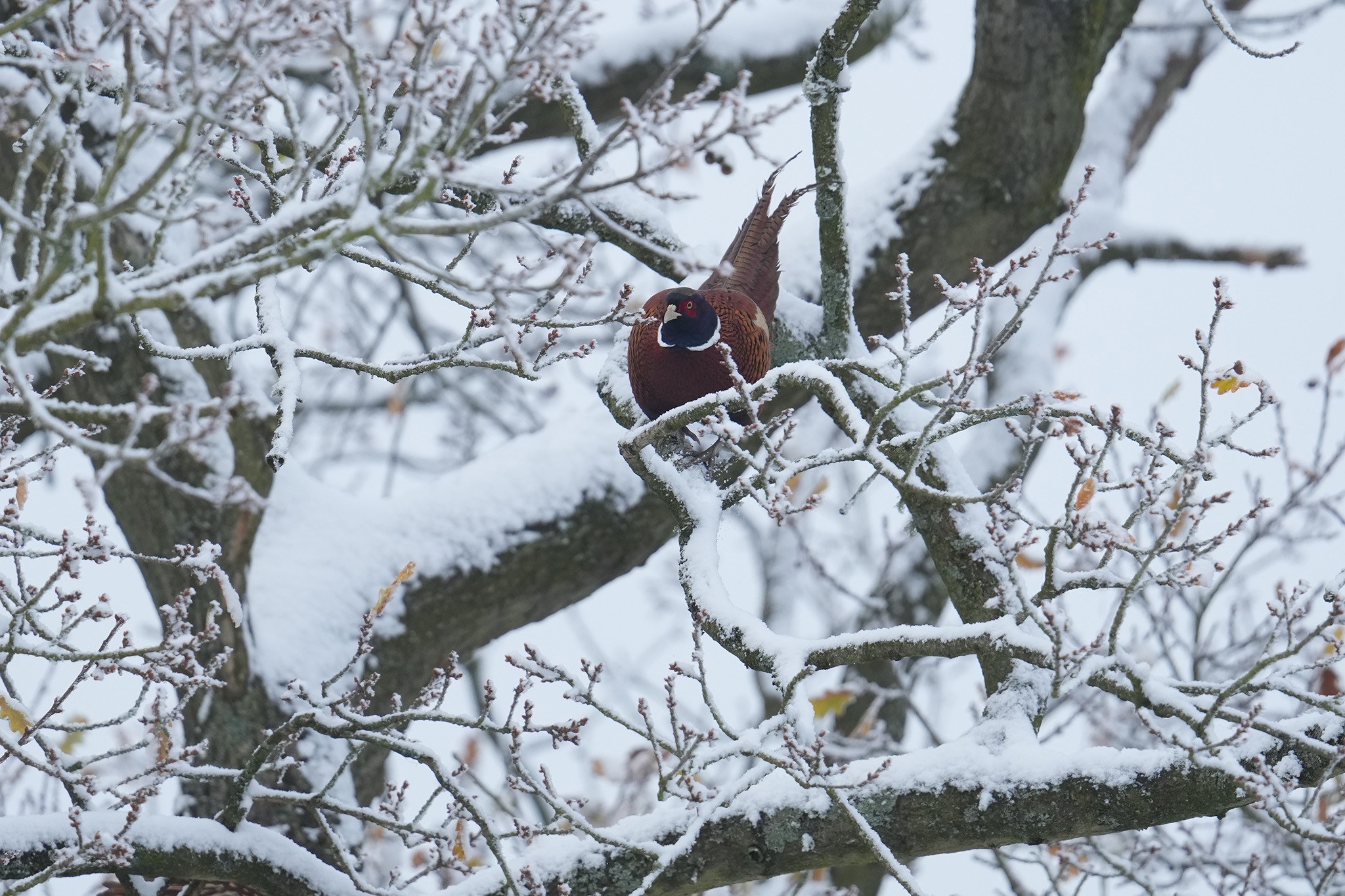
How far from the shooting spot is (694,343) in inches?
118

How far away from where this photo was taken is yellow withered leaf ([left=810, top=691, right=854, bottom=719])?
4871 millimetres

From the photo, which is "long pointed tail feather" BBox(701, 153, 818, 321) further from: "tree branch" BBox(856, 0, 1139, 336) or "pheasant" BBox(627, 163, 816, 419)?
"tree branch" BBox(856, 0, 1139, 336)

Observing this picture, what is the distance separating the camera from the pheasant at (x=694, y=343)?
3.00 metres

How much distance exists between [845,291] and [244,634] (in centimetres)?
179

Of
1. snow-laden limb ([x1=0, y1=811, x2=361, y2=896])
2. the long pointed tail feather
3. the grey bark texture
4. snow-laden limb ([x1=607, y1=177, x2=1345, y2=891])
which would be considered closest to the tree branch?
the grey bark texture

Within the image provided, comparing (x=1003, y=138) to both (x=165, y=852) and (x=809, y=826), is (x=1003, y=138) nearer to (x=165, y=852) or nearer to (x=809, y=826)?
(x=809, y=826)

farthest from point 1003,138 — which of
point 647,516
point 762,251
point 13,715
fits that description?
point 13,715

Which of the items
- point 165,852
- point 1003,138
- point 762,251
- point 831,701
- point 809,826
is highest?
point 1003,138

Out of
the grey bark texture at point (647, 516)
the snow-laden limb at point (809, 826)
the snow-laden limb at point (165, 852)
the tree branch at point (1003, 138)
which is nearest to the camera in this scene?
the snow-laden limb at point (809, 826)

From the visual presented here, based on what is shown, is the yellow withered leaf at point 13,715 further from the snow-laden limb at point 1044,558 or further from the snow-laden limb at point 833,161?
the snow-laden limb at point 833,161

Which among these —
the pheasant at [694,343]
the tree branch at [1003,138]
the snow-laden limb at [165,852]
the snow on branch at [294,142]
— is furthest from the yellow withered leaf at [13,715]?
the tree branch at [1003,138]

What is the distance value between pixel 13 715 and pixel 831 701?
3326 millimetres

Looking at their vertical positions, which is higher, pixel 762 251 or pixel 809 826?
pixel 762 251

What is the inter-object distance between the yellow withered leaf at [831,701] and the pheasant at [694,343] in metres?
2.10
